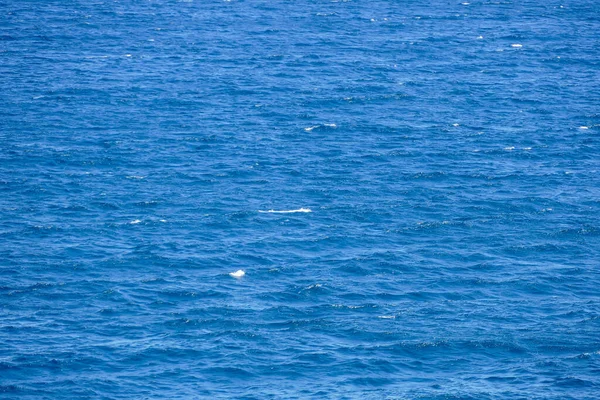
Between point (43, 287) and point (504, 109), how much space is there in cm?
7760

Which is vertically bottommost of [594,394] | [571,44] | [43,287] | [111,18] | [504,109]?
[594,394]

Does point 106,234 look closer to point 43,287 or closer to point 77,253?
point 77,253

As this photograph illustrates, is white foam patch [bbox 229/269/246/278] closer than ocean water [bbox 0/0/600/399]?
No

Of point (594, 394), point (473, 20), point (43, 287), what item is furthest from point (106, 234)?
point (473, 20)

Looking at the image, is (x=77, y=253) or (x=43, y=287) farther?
(x=77, y=253)

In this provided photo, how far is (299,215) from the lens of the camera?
113312 millimetres

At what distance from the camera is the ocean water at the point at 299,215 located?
8556 cm

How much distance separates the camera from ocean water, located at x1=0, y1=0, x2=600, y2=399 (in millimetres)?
85562

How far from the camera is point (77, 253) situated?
4075 inches

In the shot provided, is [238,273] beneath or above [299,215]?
beneath

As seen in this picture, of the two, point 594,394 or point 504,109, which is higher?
point 504,109

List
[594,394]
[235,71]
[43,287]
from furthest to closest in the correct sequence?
[235,71] → [43,287] → [594,394]

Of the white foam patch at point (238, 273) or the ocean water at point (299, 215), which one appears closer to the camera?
the ocean water at point (299, 215)

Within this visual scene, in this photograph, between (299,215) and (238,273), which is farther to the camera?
(299,215)
